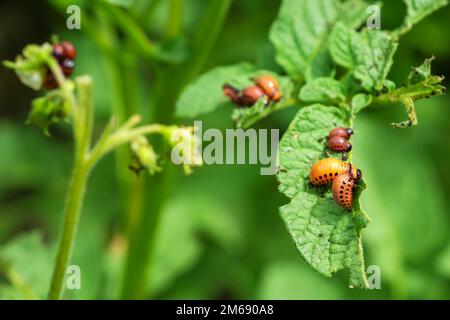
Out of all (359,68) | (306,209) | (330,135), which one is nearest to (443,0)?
(359,68)

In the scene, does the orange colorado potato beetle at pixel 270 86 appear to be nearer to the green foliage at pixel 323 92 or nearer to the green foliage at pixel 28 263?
the green foliage at pixel 323 92

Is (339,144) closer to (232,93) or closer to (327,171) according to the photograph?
(327,171)

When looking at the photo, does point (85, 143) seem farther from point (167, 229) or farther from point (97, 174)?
point (97, 174)

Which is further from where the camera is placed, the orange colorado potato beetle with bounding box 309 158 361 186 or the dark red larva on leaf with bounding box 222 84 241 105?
the dark red larva on leaf with bounding box 222 84 241 105

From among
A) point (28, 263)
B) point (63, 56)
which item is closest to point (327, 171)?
point (63, 56)

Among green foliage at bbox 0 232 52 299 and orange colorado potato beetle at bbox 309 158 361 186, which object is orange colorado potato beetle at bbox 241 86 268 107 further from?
green foliage at bbox 0 232 52 299

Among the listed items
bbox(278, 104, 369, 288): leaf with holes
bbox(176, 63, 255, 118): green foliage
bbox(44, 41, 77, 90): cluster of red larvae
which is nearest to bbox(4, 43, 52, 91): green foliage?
bbox(44, 41, 77, 90): cluster of red larvae
